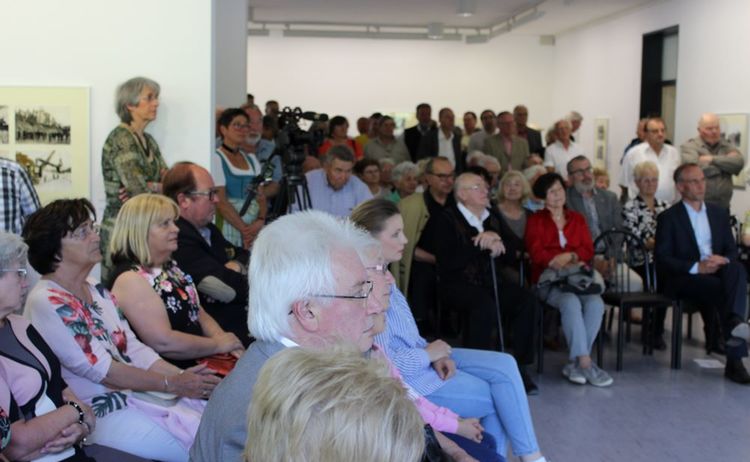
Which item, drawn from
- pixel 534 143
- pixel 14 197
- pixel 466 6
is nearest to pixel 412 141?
pixel 534 143

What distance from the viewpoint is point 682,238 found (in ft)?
20.0

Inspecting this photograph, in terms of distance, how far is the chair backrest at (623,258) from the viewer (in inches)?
240

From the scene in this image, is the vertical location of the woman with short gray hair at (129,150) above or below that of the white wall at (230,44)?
below

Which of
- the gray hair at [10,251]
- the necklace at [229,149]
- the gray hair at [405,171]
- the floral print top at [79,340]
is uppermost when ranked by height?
the necklace at [229,149]

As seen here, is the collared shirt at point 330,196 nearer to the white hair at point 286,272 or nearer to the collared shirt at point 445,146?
the white hair at point 286,272

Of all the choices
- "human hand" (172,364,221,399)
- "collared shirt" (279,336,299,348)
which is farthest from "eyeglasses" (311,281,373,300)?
"human hand" (172,364,221,399)

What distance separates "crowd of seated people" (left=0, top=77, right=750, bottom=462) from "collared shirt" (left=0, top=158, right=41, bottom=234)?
0.48 m

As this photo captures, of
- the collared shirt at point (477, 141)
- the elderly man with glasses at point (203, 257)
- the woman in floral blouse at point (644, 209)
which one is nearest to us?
the elderly man with glasses at point (203, 257)

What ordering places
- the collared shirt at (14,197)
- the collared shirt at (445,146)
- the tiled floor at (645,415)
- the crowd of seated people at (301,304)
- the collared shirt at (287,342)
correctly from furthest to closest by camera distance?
the collared shirt at (445,146) < the tiled floor at (645,415) < the collared shirt at (14,197) < the collared shirt at (287,342) < the crowd of seated people at (301,304)

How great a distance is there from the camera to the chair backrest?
6086 mm

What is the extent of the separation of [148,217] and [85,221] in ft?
1.17

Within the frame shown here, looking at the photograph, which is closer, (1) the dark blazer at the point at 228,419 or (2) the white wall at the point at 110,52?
(1) the dark blazer at the point at 228,419

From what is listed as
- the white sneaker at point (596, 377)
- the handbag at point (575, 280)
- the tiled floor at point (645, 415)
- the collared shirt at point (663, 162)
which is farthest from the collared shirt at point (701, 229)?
the collared shirt at point (663, 162)

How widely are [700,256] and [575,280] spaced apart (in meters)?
1.08
